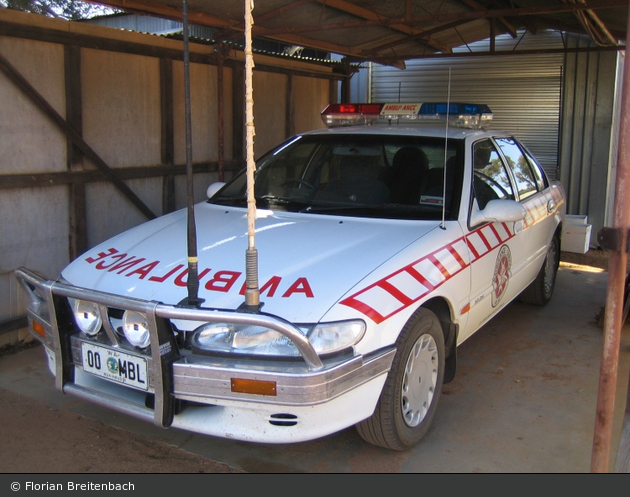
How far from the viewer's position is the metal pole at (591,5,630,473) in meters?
1.98

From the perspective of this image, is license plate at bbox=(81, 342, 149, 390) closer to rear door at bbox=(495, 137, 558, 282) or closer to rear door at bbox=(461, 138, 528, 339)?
rear door at bbox=(461, 138, 528, 339)

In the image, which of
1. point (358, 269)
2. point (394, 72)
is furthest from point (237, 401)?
point (394, 72)

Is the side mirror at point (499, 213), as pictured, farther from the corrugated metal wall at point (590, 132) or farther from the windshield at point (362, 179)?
the corrugated metal wall at point (590, 132)

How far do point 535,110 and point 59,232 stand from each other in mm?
7239

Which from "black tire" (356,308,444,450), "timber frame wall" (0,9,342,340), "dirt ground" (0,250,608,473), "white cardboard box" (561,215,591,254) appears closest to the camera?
"black tire" (356,308,444,450)

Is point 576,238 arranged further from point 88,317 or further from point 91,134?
point 88,317

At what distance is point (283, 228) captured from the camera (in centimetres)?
368

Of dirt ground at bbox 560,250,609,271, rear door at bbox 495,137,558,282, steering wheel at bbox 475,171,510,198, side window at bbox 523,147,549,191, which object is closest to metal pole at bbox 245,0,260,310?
steering wheel at bbox 475,171,510,198

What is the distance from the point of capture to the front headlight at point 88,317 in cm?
303

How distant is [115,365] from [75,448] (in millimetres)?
785

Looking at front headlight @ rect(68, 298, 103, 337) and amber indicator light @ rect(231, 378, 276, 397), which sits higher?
front headlight @ rect(68, 298, 103, 337)

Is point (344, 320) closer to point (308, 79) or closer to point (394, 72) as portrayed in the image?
point (308, 79)

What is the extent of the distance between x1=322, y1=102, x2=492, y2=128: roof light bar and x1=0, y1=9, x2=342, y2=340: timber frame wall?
200 centimetres

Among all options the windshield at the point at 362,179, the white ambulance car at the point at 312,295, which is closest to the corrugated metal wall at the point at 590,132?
the white ambulance car at the point at 312,295
